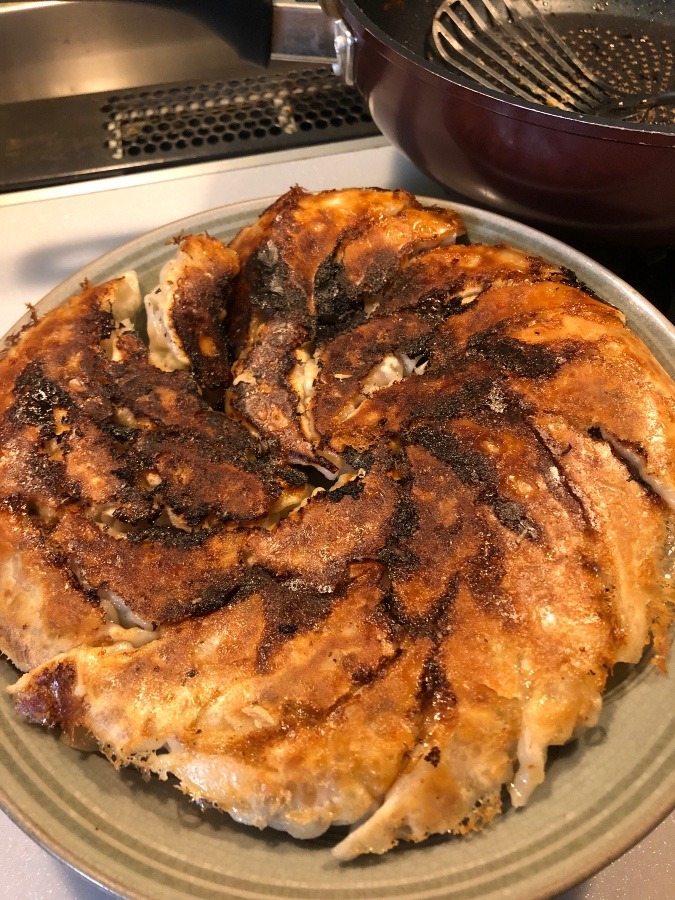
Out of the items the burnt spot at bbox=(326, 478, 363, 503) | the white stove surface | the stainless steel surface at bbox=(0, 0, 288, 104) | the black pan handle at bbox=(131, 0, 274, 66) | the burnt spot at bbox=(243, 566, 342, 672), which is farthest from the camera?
the black pan handle at bbox=(131, 0, 274, 66)

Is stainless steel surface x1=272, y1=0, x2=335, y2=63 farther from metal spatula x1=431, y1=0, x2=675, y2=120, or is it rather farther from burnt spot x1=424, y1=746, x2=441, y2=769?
burnt spot x1=424, y1=746, x2=441, y2=769

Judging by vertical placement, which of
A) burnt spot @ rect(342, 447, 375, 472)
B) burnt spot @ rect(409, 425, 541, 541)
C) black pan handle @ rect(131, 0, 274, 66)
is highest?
black pan handle @ rect(131, 0, 274, 66)

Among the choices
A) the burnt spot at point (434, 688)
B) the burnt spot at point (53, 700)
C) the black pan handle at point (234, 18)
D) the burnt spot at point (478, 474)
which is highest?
the black pan handle at point (234, 18)

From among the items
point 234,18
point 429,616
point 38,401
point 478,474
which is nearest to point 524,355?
point 478,474

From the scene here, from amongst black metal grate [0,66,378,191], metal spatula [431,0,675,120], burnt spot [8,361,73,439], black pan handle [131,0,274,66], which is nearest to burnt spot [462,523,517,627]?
burnt spot [8,361,73,439]

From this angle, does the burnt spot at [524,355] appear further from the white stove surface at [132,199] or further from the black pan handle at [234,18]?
the black pan handle at [234,18]

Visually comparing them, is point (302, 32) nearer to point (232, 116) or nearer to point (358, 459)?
point (232, 116)

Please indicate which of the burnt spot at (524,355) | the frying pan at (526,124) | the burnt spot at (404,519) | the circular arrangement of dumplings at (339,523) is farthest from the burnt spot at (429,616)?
the frying pan at (526,124)
